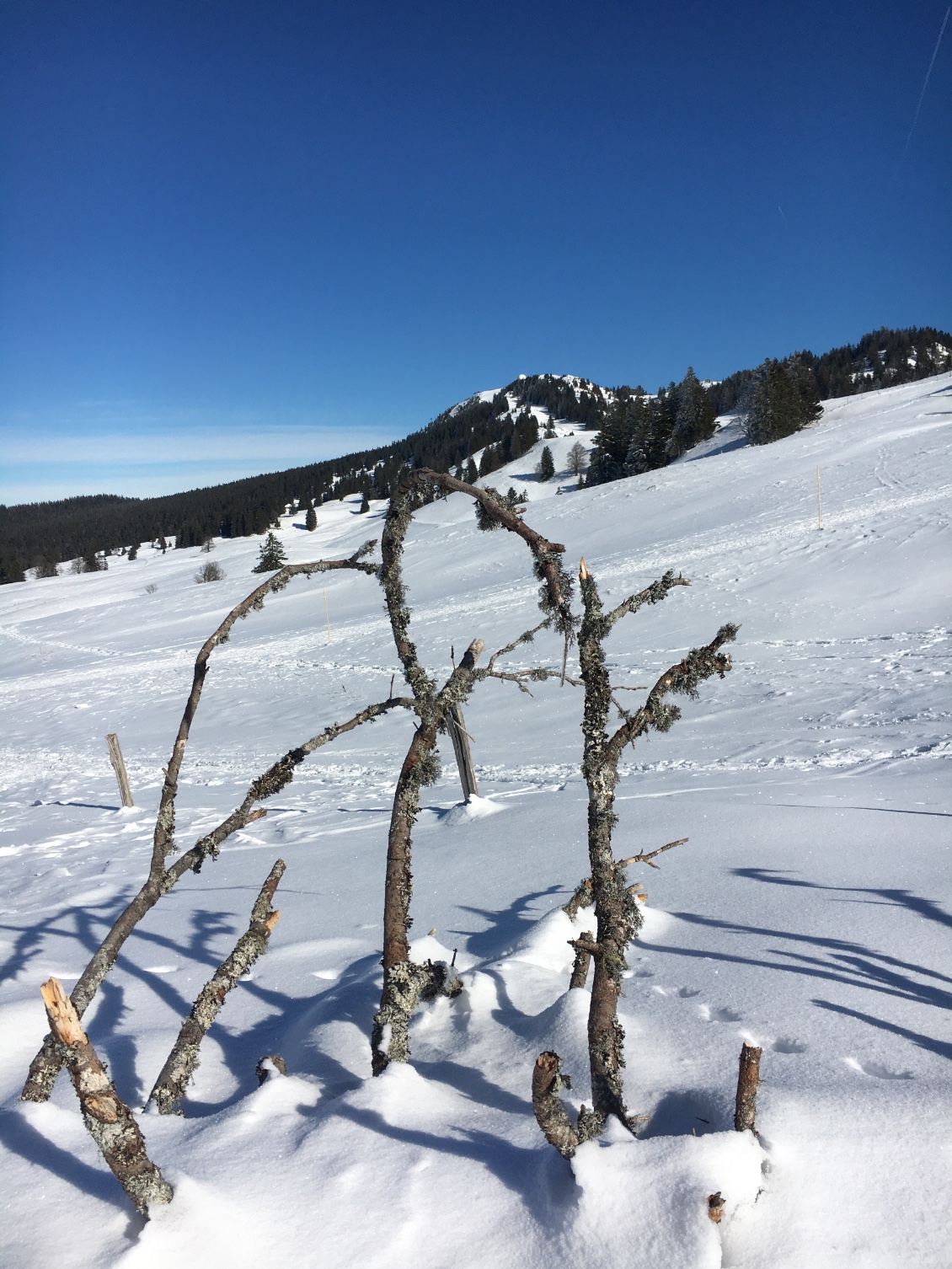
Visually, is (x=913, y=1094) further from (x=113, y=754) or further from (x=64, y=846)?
(x=113, y=754)

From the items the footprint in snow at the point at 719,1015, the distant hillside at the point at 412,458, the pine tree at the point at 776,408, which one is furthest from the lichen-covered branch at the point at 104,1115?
the distant hillside at the point at 412,458

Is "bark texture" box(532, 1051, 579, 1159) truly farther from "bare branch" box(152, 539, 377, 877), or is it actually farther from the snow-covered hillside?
"bare branch" box(152, 539, 377, 877)

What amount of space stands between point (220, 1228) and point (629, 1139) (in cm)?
93

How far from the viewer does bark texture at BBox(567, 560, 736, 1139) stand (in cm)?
186

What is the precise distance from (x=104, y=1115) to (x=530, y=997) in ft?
5.15

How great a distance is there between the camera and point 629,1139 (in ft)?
5.62

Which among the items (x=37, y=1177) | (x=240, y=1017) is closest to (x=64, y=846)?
(x=240, y=1017)

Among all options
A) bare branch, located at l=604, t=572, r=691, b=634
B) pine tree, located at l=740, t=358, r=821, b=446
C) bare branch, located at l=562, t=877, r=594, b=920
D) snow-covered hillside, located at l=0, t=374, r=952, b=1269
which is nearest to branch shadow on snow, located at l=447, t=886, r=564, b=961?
snow-covered hillside, located at l=0, t=374, r=952, b=1269

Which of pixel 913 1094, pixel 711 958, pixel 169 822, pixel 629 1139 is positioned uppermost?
pixel 169 822

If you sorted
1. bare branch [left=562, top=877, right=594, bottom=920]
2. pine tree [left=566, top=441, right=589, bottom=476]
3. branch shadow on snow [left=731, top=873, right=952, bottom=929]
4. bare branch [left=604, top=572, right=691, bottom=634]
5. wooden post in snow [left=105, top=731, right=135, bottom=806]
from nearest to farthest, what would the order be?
bare branch [left=604, top=572, right=691, bottom=634]
branch shadow on snow [left=731, top=873, right=952, bottom=929]
bare branch [left=562, top=877, right=594, bottom=920]
wooden post in snow [left=105, top=731, right=135, bottom=806]
pine tree [left=566, top=441, right=589, bottom=476]

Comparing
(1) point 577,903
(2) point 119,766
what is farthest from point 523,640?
(2) point 119,766

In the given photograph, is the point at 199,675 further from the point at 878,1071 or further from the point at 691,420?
the point at 691,420

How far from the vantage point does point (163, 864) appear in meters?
2.46

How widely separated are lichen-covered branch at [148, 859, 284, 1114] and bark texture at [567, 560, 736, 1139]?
1.17 m
